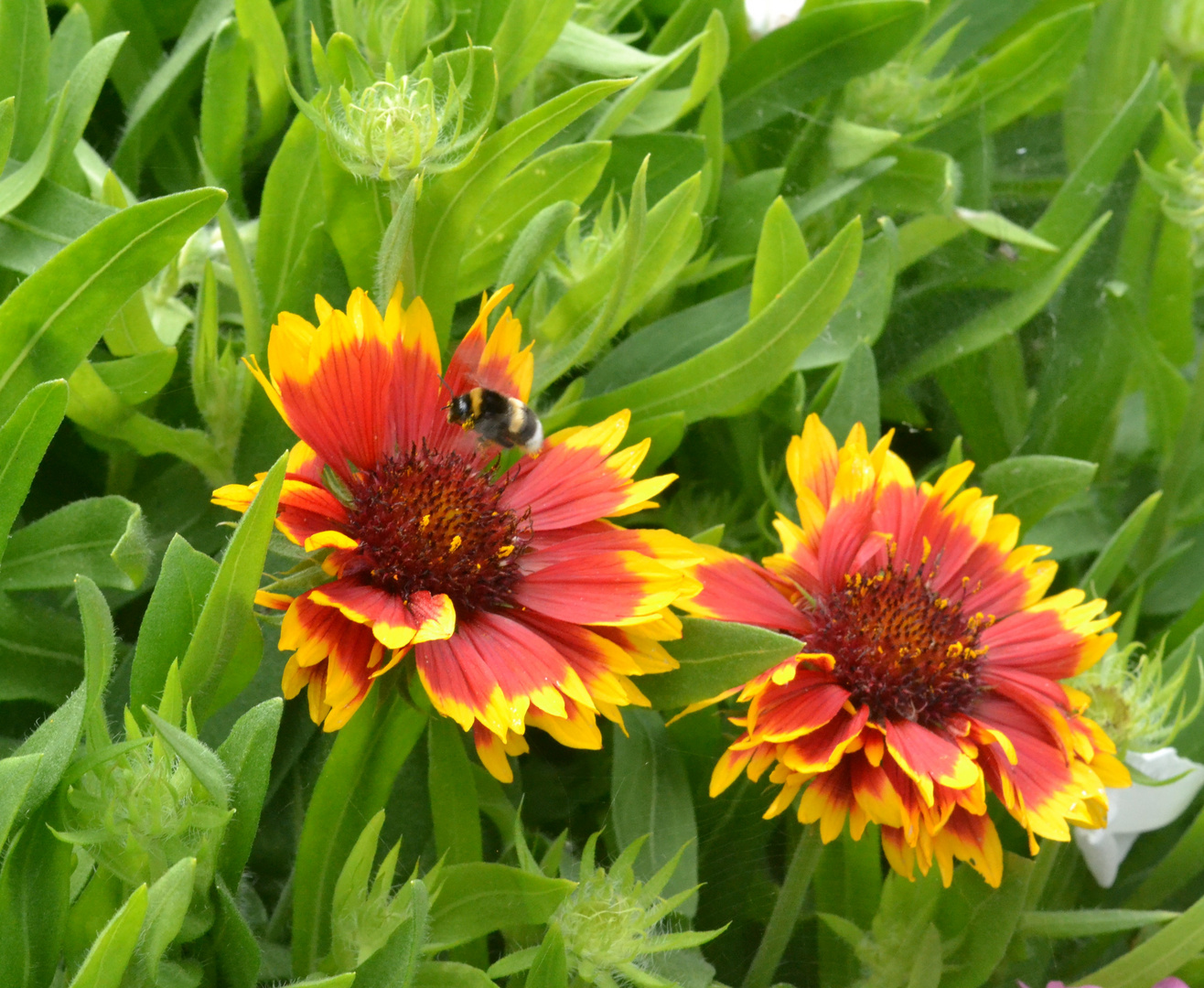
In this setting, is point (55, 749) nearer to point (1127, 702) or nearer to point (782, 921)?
point (782, 921)

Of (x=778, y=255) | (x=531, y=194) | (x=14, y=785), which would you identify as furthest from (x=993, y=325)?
(x=14, y=785)

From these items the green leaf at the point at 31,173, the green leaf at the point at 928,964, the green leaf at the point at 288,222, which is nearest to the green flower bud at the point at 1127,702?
the green leaf at the point at 928,964

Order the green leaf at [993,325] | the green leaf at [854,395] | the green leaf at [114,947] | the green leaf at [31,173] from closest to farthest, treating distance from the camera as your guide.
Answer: the green leaf at [114,947] → the green leaf at [31,173] → the green leaf at [854,395] → the green leaf at [993,325]

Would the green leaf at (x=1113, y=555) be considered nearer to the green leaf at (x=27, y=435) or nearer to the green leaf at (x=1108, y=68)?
the green leaf at (x=1108, y=68)

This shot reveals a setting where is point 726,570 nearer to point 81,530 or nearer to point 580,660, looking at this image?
point 580,660

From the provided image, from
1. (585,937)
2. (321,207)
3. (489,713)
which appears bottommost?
(585,937)

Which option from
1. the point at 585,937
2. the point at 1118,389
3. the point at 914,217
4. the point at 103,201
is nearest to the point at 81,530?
the point at 103,201

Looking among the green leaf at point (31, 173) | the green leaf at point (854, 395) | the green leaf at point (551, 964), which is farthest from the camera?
the green leaf at point (854, 395)
